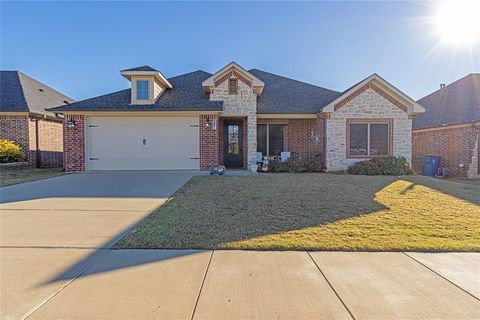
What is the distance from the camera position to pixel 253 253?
408 centimetres

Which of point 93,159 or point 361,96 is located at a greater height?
point 361,96

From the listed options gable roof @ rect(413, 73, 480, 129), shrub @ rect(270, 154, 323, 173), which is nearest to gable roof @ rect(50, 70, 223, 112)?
shrub @ rect(270, 154, 323, 173)

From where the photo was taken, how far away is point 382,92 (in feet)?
46.4

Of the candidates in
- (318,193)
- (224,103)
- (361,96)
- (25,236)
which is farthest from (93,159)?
(361,96)

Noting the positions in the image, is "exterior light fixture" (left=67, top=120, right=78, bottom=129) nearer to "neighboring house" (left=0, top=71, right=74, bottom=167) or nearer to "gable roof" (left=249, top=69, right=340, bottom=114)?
"neighboring house" (left=0, top=71, right=74, bottom=167)

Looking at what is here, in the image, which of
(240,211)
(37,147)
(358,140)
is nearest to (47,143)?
(37,147)

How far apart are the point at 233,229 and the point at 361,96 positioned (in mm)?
11920

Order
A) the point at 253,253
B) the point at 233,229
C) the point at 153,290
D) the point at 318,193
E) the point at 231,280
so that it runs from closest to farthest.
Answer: the point at 153,290
the point at 231,280
the point at 253,253
the point at 233,229
the point at 318,193

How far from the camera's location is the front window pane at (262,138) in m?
15.6

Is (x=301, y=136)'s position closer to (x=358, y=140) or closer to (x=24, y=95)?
(x=358, y=140)

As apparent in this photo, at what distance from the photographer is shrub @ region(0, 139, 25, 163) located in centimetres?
1533

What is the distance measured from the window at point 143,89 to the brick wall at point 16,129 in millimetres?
8502

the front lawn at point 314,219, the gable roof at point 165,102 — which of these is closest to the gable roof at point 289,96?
the gable roof at point 165,102

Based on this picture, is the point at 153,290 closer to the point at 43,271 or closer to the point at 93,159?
the point at 43,271
